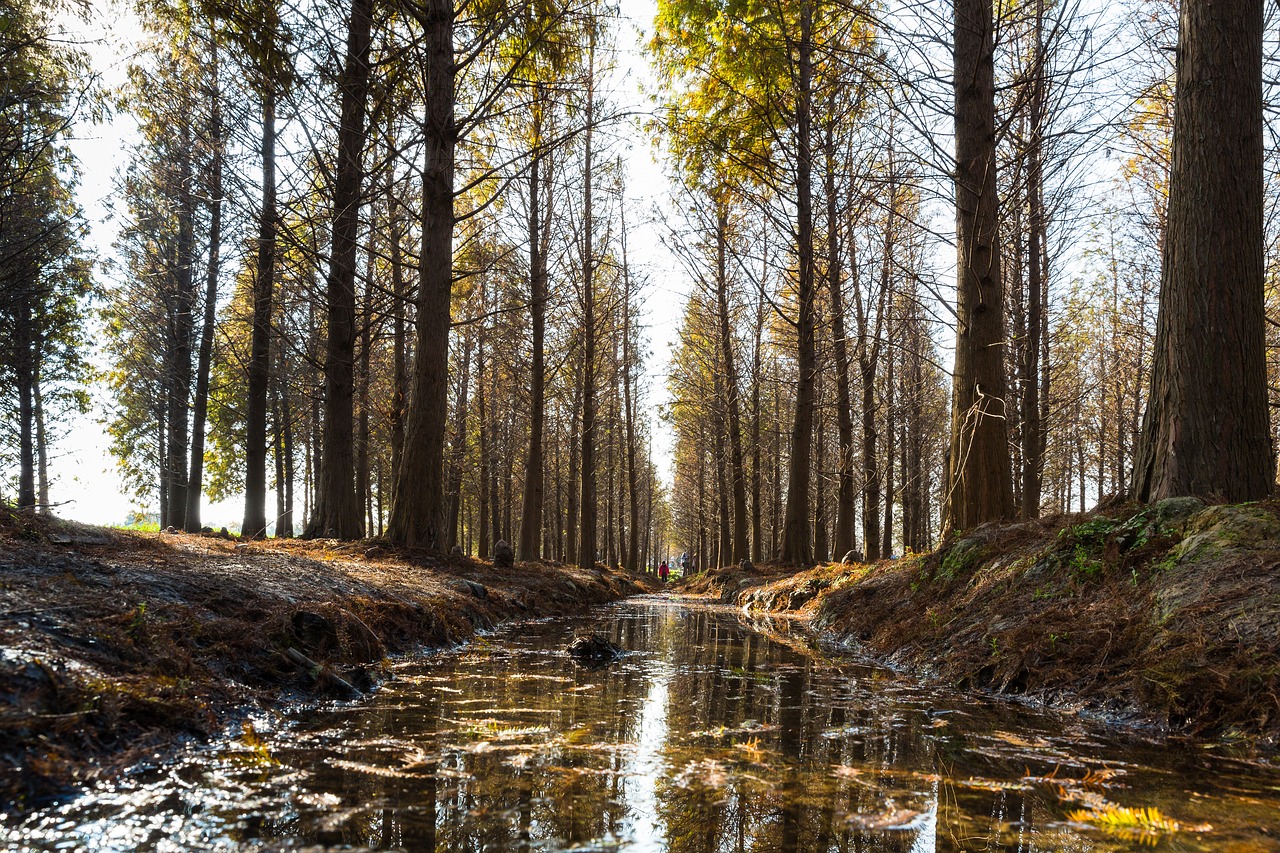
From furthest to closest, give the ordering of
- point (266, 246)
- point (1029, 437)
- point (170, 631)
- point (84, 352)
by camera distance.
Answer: point (84, 352) < point (1029, 437) < point (266, 246) < point (170, 631)

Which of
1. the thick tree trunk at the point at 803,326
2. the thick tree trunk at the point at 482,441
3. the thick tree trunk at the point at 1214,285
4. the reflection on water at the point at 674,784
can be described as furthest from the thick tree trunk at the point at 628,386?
the reflection on water at the point at 674,784

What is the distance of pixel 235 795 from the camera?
6.89 feet

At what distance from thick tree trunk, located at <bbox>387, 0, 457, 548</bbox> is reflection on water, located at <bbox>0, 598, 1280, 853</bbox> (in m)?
5.83

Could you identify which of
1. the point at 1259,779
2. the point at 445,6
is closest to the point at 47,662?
the point at 1259,779

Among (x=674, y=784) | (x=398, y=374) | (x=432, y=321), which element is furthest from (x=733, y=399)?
(x=674, y=784)

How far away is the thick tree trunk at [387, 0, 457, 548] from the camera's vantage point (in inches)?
362

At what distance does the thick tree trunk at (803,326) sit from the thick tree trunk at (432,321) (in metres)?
6.12

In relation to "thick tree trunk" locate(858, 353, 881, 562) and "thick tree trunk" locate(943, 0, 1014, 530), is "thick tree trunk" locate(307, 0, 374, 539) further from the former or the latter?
"thick tree trunk" locate(858, 353, 881, 562)

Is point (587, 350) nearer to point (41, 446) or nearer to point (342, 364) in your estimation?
point (342, 364)

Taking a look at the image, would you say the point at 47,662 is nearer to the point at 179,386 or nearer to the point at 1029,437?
the point at 1029,437

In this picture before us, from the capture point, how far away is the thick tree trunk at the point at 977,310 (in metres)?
7.74

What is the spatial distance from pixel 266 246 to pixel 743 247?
34.2ft

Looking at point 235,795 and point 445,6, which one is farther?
point 445,6

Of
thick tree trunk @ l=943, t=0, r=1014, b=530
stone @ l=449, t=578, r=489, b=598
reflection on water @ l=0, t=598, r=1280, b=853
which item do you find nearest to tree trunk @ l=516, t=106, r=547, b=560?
stone @ l=449, t=578, r=489, b=598
